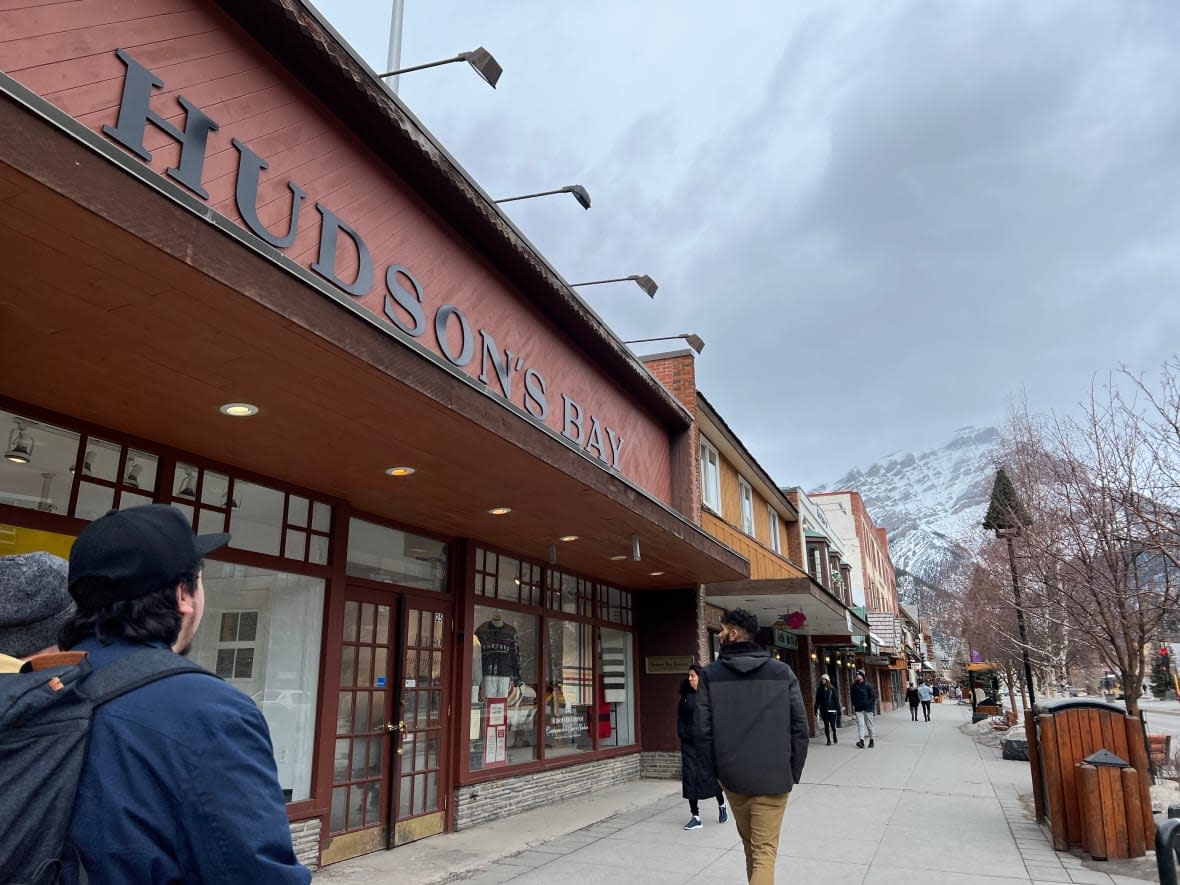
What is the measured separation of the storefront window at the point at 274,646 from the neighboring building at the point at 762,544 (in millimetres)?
7375

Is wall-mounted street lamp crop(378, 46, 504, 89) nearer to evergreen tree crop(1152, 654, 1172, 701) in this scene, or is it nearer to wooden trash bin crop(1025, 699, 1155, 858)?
wooden trash bin crop(1025, 699, 1155, 858)

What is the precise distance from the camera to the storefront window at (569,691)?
35.2 ft

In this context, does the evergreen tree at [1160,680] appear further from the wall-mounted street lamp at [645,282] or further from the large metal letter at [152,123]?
the large metal letter at [152,123]

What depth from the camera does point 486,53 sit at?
6.11 meters

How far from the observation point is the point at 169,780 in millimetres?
1367

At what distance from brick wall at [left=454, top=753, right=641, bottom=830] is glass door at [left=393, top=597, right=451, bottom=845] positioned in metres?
0.34

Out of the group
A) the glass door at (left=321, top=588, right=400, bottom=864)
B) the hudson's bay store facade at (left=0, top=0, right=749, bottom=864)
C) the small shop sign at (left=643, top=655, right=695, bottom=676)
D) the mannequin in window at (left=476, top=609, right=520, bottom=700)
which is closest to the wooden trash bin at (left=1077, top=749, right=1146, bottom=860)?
the hudson's bay store facade at (left=0, top=0, right=749, bottom=864)

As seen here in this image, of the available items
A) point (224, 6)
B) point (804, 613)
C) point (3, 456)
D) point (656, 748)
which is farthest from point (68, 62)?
point (804, 613)

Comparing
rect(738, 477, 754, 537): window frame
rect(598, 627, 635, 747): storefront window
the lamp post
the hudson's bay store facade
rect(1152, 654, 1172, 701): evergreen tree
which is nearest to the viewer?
the hudson's bay store facade

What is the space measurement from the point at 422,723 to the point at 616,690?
498cm

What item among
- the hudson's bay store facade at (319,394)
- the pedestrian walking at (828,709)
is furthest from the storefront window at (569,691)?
the pedestrian walking at (828,709)

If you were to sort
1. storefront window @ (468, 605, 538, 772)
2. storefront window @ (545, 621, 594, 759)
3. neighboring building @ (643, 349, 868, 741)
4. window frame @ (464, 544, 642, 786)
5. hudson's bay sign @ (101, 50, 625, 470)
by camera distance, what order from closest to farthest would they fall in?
hudson's bay sign @ (101, 50, 625, 470) < window frame @ (464, 544, 642, 786) < storefront window @ (468, 605, 538, 772) < storefront window @ (545, 621, 594, 759) < neighboring building @ (643, 349, 868, 741)

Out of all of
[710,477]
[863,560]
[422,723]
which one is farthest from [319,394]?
[863,560]

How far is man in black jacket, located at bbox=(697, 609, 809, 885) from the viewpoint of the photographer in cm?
477
